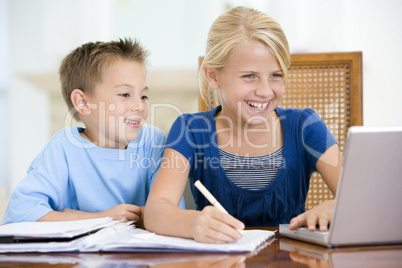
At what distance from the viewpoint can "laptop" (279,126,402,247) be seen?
688mm

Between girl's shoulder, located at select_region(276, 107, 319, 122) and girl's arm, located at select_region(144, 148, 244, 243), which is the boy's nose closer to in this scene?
girl's arm, located at select_region(144, 148, 244, 243)

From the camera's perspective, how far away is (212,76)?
1345 mm

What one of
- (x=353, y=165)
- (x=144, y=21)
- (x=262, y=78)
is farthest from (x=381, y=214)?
(x=144, y=21)

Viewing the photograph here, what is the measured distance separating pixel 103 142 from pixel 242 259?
2.57 feet

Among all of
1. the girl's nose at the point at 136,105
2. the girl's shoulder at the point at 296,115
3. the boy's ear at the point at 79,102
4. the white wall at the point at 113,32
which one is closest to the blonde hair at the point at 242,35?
the girl's shoulder at the point at 296,115

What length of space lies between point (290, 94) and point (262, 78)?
443mm

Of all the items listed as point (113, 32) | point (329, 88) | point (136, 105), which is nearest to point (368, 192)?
point (136, 105)

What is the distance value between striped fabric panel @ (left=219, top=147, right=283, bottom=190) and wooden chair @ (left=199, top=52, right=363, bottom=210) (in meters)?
0.33

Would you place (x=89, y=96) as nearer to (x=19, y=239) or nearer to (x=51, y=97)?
(x=19, y=239)

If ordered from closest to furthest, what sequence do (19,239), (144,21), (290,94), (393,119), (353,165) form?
(353,165)
(19,239)
(290,94)
(393,119)
(144,21)

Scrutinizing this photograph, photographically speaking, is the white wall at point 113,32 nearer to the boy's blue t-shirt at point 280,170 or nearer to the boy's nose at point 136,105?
the boy's blue t-shirt at point 280,170

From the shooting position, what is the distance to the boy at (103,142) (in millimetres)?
1237

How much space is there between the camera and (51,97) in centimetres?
490

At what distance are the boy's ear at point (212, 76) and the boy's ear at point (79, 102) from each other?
1.28 ft
